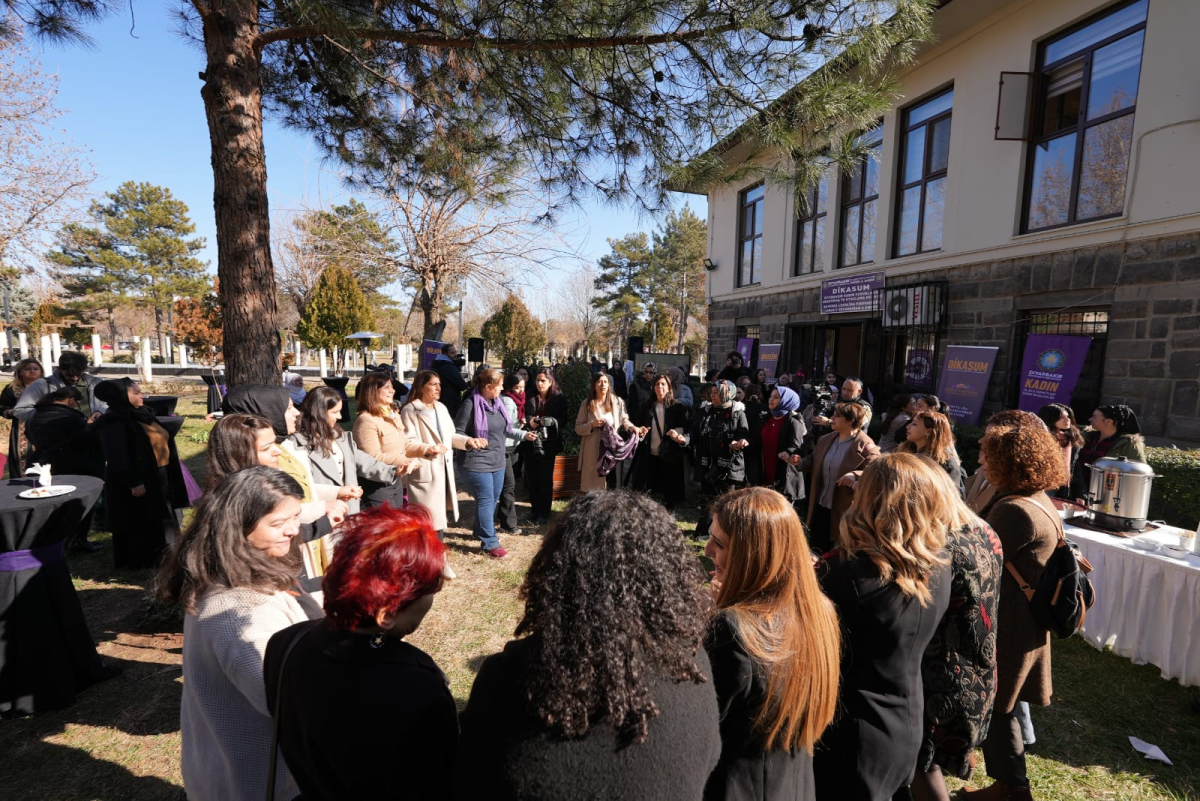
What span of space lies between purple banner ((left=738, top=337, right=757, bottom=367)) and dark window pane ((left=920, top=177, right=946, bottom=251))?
4982mm

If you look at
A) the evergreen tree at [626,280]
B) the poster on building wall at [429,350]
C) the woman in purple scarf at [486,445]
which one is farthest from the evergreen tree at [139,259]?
the woman in purple scarf at [486,445]

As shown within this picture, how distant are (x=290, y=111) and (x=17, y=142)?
13.7 meters

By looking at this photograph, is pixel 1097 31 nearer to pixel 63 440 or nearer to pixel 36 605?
pixel 36 605

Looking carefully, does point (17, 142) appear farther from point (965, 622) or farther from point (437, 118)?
point (965, 622)

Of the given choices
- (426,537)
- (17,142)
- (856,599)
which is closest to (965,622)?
(856,599)

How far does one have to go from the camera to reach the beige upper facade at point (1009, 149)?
5957mm

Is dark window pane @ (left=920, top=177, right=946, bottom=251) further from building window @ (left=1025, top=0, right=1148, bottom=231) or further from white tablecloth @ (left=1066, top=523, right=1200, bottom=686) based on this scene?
white tablecloth @ (left=1066, top=523, right=1200, bottom=686)

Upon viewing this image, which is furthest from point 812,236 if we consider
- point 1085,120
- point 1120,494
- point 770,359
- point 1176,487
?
point 1120,494

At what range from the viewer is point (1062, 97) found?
741 cm

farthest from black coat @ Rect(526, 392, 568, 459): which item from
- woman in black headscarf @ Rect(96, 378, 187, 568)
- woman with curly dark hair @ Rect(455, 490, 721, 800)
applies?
woman with curly dark hair @ Rect(455, 490, 721, 800)

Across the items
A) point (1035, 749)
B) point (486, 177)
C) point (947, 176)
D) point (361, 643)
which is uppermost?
point (947, 176)

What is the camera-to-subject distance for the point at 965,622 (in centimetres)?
201

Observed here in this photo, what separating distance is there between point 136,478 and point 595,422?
13.0 feet

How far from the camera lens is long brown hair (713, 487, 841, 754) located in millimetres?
1398
